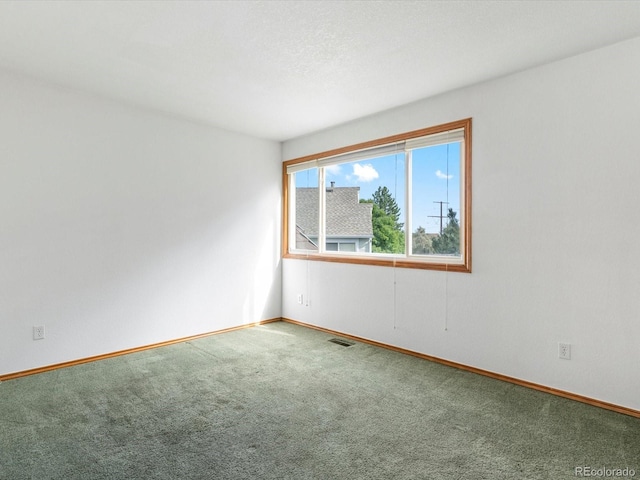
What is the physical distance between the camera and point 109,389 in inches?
110

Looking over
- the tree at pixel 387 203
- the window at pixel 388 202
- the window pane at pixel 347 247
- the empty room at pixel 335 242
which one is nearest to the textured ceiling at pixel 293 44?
the empty room at pixel 335 242

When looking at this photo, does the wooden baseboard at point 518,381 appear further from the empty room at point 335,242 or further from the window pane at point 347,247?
the window pane at point 347,247

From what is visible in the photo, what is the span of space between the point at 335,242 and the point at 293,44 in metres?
2.53

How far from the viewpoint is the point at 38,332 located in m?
3.16

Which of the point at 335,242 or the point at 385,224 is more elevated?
the point at 385,224

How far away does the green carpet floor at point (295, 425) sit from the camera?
1851 millimetres

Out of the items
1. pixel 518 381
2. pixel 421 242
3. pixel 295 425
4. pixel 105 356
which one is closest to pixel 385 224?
pixel 421 242

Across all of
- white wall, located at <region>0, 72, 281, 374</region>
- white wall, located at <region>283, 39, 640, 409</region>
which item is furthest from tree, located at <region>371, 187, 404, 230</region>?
white wall, located at <region>0, 72, 281, 374</region>

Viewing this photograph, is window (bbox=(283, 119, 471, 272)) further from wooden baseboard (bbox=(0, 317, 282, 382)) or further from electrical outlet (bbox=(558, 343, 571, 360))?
wooden baseboard (bbox=(0, 317, 282, 382))

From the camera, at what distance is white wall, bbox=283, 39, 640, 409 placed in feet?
8.02

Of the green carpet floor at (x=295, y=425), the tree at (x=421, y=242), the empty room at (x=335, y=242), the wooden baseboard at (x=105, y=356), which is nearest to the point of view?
the green carpet floor at (x=295, y=425)

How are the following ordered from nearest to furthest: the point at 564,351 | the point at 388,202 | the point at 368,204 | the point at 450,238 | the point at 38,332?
1. the point at 564,351
2. the point at 38,332
3. the point at 450,238
4. the point at 388,202
5. the point at 368,204

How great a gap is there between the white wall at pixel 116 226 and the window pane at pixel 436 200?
2.09 m

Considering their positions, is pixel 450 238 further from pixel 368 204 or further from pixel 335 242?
pixel 335 242
